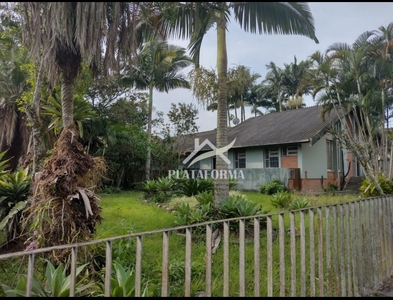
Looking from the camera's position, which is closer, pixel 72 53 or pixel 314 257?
pixel 314 257

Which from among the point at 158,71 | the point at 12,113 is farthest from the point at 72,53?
the point at 158,71

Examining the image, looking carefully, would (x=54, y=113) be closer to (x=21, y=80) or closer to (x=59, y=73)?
(x=59, y=73)

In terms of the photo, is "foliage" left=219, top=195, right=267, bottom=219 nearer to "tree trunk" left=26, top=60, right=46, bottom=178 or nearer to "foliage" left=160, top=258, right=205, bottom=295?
"foliage" left=160, top=258, right=205, bottom=295

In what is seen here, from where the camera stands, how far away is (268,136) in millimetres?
18344

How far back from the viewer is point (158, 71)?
1927cm

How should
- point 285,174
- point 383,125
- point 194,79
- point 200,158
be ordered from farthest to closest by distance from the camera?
point 200,158, point 285,174, point 383,125, point 194,79

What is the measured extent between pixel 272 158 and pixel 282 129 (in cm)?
203

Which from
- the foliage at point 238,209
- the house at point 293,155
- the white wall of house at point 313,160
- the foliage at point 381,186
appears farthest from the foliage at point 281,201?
the white wall of house at point 313,160

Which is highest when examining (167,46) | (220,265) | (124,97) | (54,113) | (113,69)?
(167,46)

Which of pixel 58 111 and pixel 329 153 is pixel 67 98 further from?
pixel 329 153

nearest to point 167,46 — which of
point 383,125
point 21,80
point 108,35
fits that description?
point 21,80

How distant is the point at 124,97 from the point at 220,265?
55.4ft

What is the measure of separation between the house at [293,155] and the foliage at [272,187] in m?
0.42

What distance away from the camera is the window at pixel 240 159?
19719mm
